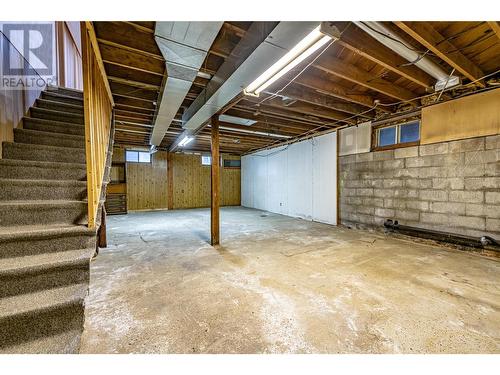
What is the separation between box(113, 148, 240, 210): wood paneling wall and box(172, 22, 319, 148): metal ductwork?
20.1 feet

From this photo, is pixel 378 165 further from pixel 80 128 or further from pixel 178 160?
pixel 178 160

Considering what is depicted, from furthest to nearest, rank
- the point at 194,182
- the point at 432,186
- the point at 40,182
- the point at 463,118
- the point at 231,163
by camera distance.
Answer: the point at 231,163, the point at 194,182, the point at 432,186, the point at 463,118, the point at 40,182

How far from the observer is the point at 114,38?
6.82 ft

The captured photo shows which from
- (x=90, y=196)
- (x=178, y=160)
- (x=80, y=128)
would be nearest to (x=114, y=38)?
(x=80, y=128)

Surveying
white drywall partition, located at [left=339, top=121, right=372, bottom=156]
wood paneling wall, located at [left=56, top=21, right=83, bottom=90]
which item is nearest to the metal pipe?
white drywall partition, located at [left=339, top=121, right=372, bottom=156]

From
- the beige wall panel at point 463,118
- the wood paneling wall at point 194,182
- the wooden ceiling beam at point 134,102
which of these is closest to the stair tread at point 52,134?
the wooden ceiling beam at point 134,102

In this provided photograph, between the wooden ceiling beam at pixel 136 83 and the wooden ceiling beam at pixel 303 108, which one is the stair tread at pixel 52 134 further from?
the wooden ceiling beam at pixel 303 108

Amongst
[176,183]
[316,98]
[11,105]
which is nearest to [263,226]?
[316,98]

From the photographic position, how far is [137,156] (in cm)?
802

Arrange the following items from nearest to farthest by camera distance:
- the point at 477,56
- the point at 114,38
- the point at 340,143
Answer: the point at 114,38 → the point at 477,56 → the point at 340,143

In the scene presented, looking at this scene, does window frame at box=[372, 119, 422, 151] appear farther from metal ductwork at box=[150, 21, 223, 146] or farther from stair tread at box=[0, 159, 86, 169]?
stair tread at box=[0, 159, 86, 169]

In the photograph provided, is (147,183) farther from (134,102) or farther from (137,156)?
(134,102)

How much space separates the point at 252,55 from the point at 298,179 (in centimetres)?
499
